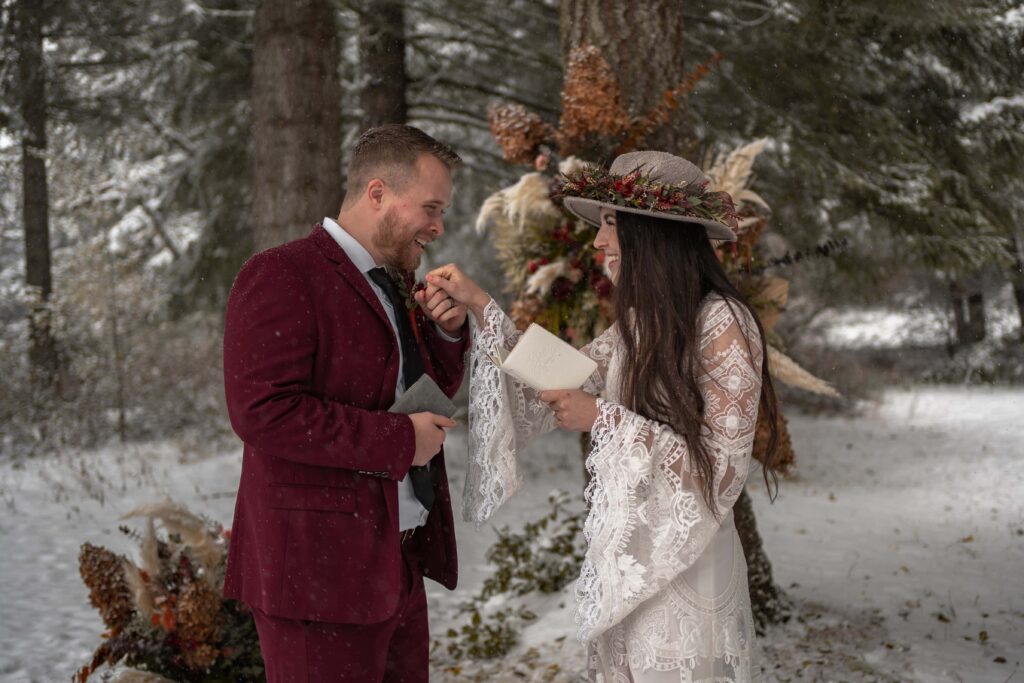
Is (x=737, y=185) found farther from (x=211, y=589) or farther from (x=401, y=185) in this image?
(x=211, y=589)

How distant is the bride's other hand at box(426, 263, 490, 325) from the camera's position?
2.45 metres

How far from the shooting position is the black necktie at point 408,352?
2.42 meters

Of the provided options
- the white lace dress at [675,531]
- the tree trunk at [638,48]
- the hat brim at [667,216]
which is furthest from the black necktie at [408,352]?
the tree trunk at [638,48]

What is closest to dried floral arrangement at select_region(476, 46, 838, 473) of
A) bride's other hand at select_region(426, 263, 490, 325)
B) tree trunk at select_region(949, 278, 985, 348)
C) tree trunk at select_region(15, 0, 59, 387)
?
bride's other hand at select_region(426, 263, 490, 325)

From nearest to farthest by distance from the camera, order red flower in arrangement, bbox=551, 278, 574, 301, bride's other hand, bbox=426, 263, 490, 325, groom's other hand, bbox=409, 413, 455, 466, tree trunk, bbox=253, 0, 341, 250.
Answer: groom's other hand, bbox=409, 413, 455, 466 < bride's other hand, bbox=426, 263, 490, 325 < red flower in arrangement, bbox=551, 278, 574, 301 < tree trunk, bbox=253, 0, 341, 250

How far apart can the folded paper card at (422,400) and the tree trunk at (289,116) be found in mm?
3393

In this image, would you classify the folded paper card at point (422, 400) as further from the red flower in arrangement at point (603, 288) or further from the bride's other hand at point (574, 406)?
the red flower in arrangement at point (603, 288)

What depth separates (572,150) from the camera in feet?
12.7

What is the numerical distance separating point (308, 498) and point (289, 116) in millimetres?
3880

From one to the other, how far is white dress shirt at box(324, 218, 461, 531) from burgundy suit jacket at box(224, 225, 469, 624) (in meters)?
0.04

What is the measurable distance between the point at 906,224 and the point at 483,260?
576cm

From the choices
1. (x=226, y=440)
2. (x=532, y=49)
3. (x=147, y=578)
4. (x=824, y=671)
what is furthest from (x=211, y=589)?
(x=226, y=440)

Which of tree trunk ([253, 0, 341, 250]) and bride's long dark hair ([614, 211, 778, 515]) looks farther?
tree trunk ([253, 0, 341, 250])

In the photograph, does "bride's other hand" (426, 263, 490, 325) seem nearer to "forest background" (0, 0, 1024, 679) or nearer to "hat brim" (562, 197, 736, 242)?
"hat brim" (562, 197, 736, 242)
